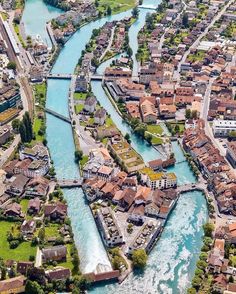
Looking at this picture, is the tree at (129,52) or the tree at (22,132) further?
the tree at (129,52)

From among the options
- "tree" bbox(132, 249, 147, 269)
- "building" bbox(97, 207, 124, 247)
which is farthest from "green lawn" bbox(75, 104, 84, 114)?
"tree" bbox(132, 249, 147, 269)

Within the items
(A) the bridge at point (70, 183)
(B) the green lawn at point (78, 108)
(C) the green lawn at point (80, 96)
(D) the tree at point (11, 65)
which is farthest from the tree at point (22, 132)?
(D) the tree at point (11, 65)

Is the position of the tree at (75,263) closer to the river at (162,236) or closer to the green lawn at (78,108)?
the river at (162,236)

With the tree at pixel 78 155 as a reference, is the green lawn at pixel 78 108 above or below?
below

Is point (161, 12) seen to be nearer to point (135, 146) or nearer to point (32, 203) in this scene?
point (135, 146)

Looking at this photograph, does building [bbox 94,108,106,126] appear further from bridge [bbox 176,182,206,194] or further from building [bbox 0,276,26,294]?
building [bbox 0,276,26,294]

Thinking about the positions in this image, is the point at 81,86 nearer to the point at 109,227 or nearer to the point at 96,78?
the point at 96,78
